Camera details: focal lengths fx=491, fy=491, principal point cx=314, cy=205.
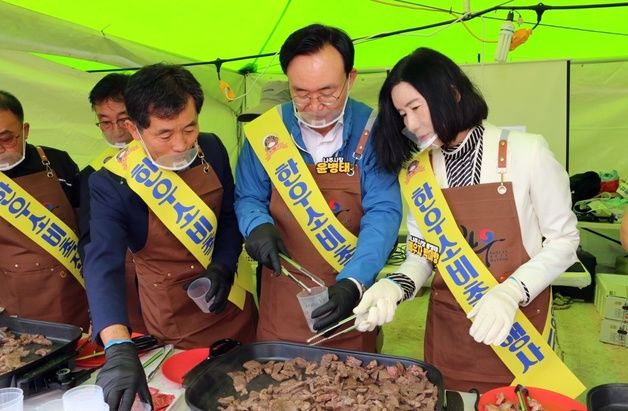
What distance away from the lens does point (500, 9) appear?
159 inches

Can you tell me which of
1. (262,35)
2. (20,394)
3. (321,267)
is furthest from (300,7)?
(20,394)

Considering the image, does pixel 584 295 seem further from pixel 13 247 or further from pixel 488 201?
→ pixel 13 247

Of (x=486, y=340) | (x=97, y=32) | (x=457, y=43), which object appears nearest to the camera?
(x=486, y=340)

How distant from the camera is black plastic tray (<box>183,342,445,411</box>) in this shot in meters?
1.38

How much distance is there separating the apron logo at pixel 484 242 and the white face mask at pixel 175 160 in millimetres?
1070

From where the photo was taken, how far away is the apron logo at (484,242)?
68.6 inches

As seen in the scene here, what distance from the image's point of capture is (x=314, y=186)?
6.53 feet

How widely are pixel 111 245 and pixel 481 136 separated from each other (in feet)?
4.51

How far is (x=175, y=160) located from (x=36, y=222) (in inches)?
Result: 37.9

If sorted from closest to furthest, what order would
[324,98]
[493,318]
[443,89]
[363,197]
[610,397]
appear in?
1. [610,397]
2. [493,318]
3. [443,89]
4. [324,98]
5. [363,197]

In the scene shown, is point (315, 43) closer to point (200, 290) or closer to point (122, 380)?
point (200, 290)

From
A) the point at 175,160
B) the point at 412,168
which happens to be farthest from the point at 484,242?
the point at 175,160

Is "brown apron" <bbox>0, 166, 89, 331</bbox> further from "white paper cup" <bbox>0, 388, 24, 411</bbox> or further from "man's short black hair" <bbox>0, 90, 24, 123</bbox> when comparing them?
"white paper cup" <bbox>0, 388, 24, 411</bbox>

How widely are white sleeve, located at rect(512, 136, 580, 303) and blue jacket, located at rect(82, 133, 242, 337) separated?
3.91ft
